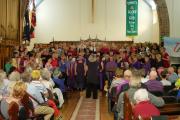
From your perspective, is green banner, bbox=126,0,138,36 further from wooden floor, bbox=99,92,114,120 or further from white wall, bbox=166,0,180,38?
wooden floor, bbox=99,92,114,120

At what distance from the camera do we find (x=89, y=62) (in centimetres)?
1343

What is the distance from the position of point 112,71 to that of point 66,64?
5.89 feet

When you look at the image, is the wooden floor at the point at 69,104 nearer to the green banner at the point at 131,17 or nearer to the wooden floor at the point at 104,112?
the wooden floor at the point at 104,112

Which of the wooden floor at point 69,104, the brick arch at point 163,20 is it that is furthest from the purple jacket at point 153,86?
the brick arch at point 163,20

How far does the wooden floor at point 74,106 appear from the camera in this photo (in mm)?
9758

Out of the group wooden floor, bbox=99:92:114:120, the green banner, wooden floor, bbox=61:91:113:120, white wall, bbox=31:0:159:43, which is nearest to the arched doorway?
the green banner

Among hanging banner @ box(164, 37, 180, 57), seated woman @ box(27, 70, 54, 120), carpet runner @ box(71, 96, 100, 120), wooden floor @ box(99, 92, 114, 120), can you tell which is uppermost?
hanging banner @ box(164, 37, 180, 57)

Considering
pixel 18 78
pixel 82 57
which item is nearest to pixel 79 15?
pixel 82 57

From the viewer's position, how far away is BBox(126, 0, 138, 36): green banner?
69.1ft

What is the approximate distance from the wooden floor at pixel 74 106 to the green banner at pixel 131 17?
7.50 metres

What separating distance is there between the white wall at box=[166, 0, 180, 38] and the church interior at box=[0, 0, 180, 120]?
5 centimetres

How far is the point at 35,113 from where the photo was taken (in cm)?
663

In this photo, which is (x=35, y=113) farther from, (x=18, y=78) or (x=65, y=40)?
(x=65, y=40)

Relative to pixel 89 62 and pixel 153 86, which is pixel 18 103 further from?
pixel 89 62
